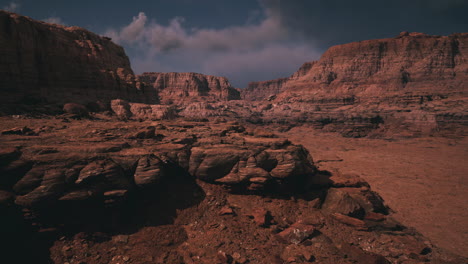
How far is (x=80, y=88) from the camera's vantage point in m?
→ 25.2

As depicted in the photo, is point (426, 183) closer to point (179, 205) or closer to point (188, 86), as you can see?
point (179, 205)

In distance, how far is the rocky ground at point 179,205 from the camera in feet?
26.5

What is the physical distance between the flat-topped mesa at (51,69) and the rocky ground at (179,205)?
1030 cm

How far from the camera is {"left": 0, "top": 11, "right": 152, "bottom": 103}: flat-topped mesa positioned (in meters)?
19.7

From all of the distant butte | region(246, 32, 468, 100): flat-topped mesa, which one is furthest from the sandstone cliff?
the distant butte

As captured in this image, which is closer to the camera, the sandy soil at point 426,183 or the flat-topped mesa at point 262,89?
the sandy soil at point 426,183

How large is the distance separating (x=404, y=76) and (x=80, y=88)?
98208 millimetres

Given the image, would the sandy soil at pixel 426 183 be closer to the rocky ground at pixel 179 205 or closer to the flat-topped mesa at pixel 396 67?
the rocky ground at pixel 179 205

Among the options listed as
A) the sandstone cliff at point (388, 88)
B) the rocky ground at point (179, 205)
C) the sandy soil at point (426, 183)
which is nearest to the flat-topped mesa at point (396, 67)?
the sandstone cliff at point (388, 88)

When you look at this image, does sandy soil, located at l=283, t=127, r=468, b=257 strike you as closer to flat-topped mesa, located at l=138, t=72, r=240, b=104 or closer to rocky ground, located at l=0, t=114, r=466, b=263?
rocky ground, located at l=0, t=114, r=466, b=263

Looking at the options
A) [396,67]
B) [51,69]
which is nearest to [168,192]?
[51,69]

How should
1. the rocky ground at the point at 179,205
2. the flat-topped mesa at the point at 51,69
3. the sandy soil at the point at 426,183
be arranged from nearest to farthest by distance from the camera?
the rocky ground at the point at 179,205
the sandy soil at the point at 426,183
the flat-topped mesa at the point at 51,69

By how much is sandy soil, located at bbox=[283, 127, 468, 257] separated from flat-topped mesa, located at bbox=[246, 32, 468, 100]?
1469 inches

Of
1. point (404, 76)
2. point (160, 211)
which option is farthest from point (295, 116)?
point (160, 211)
